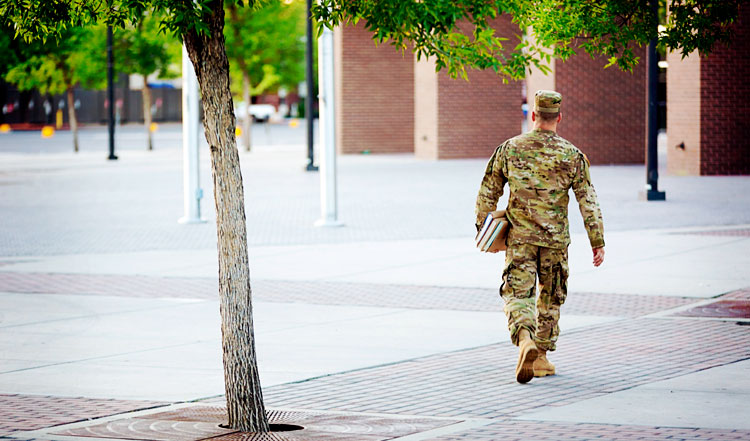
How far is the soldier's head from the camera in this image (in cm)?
749

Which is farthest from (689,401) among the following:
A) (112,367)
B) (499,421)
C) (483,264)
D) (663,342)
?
(483,264)

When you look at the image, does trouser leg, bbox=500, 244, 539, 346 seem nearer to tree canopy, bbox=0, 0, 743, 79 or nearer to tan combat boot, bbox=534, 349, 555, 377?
tan combat boot, bbox=534, 349, 555, 377

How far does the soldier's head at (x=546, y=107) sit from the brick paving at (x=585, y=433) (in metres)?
2.03

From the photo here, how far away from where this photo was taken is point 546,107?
7488mm

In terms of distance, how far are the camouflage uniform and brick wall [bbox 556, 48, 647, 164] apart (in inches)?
907

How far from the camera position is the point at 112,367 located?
319 inches

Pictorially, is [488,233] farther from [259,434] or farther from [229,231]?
[259,434]

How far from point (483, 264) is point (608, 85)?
60.4 feet

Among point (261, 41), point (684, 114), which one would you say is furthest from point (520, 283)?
point (261, 41)

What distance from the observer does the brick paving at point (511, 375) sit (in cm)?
697

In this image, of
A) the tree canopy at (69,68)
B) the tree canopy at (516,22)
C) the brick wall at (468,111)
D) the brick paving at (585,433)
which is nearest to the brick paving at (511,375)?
the brick paving at (585,433)

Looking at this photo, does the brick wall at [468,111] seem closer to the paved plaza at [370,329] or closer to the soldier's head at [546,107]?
the paved plaza at [370,329]

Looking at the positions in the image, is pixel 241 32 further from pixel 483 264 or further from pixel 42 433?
pixel 42 433

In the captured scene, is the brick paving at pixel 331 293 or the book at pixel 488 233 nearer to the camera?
the book at pixel 488 233
